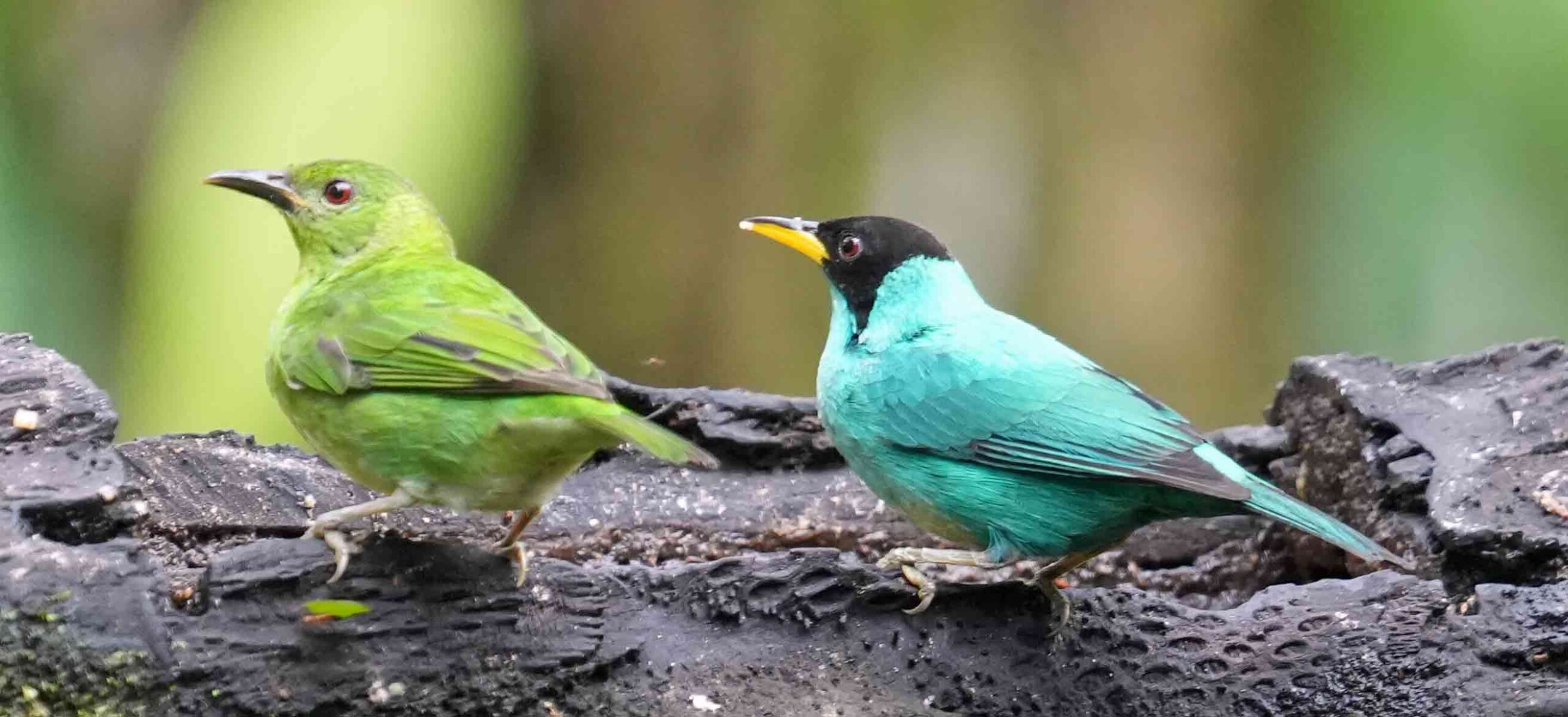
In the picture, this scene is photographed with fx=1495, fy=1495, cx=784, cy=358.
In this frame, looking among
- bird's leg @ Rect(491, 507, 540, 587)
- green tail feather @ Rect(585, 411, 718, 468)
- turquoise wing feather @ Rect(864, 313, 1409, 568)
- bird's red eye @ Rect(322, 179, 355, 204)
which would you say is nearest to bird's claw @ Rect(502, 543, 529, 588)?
bird's leg @ Rect(491, 507, 540, 587)

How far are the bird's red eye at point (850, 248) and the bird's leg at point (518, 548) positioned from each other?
115 cm

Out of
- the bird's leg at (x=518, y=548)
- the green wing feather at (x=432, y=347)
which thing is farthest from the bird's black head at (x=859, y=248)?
the bird's leg at (x=518, y=548)

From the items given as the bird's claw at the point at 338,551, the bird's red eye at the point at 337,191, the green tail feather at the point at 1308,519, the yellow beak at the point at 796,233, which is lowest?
the bird's claw at the point at 338,551

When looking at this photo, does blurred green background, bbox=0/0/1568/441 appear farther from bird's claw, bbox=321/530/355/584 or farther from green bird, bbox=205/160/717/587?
bird's claw, bbox=321/530/355/584

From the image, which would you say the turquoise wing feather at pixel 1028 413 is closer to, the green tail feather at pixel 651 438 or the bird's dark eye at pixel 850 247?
the bird's dark eye at pixel 850 247

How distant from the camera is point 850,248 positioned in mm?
3564

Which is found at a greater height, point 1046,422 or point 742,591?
point 1046,422

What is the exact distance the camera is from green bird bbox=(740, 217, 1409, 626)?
2.85m

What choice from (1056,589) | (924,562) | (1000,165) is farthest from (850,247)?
(1000,165)

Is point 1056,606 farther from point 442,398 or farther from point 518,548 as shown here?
point 442,398

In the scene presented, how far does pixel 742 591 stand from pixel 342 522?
0.72 meters

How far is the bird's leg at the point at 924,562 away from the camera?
281 centimetres

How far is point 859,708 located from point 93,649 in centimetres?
125

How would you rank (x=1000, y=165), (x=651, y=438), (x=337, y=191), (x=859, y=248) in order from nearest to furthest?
1. (x=651, y=438)
2. (x=337, y=191)
3. (x=859, y=248)
4. (x=1000, y=165)
